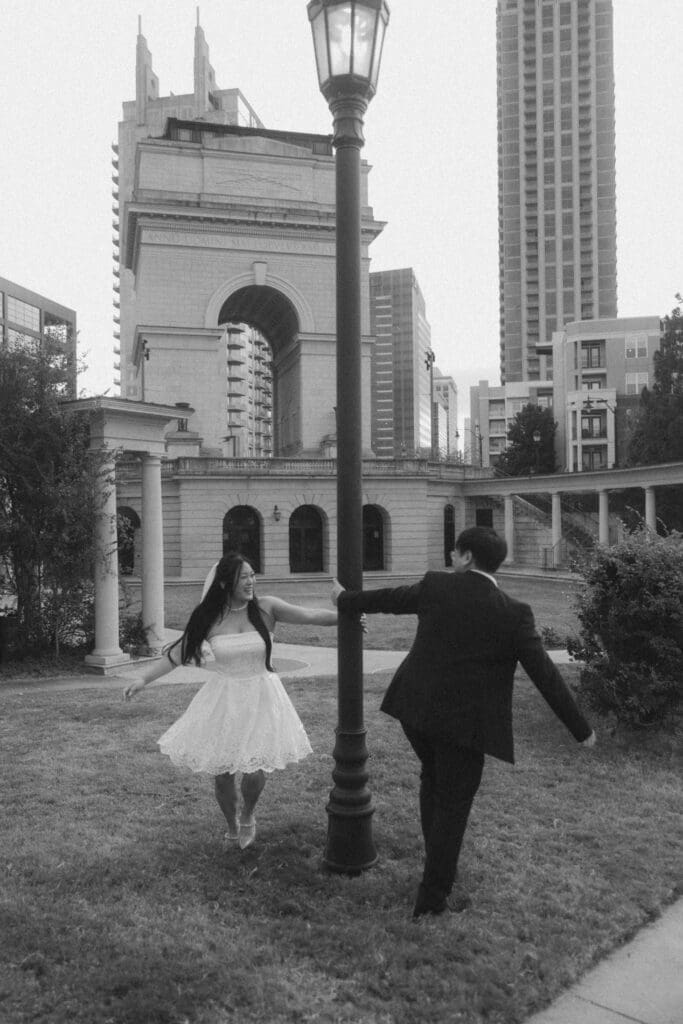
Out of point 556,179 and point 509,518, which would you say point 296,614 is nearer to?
point 509,518

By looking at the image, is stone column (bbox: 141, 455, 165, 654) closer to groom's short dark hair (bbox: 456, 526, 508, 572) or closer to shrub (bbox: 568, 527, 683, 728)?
shrub (bbox: 568, 527, 683, 728)

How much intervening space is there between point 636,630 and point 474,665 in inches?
188

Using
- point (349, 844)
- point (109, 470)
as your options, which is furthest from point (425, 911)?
point (109, 470)

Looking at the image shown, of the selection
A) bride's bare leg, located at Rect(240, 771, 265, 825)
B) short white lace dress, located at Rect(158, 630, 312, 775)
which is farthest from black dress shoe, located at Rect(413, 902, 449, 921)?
bride's bare leg, located at Rect(240, 771, 265, 825)

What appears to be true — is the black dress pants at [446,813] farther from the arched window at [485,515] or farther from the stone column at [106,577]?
the arched window at [485,515]

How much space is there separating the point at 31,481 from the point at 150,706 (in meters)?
5.11

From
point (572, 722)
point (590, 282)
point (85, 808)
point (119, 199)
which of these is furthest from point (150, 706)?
point (590, 282)

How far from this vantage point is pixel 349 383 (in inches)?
229

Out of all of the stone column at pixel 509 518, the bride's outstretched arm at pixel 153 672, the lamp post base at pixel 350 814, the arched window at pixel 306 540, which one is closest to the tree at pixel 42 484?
the bride's outstretched arm at pixel 153 672

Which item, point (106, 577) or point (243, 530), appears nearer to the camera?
point (106, 577)

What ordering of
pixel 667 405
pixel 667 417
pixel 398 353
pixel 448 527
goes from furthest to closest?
pixel 398 353 → pixel 667 405 → pixel 667 417 → pixel 448 527

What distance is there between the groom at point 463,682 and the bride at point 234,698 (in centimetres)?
104

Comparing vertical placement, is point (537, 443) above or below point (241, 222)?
below

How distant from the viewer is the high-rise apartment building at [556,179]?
15488 cm
